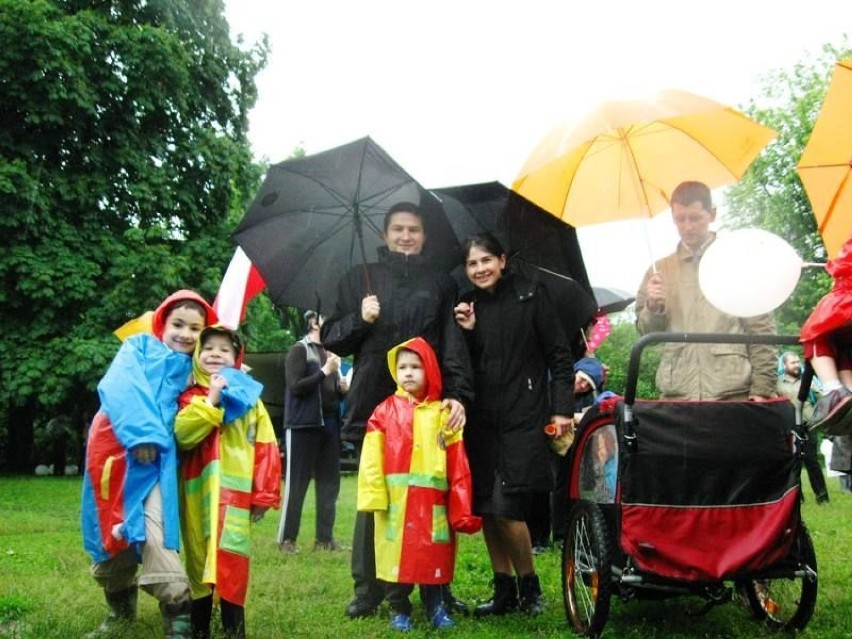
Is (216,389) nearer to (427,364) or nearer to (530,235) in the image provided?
(427,364)

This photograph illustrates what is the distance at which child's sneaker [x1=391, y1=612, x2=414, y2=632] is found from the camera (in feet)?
16.3

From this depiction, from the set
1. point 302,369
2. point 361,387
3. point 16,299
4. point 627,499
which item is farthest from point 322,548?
point 16,299

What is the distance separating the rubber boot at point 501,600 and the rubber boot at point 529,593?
5cm

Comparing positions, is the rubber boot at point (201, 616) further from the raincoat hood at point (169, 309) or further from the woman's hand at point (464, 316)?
the woman's hand at point (464, 316)

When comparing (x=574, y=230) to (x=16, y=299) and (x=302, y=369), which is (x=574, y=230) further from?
(x=16, y=299)

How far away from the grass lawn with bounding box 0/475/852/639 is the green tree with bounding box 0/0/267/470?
402 inches

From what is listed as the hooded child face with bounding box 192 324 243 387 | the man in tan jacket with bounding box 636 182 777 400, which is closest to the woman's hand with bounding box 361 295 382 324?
the hooded child face with bounding box 192 324 243 387

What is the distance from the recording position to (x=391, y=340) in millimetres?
5434

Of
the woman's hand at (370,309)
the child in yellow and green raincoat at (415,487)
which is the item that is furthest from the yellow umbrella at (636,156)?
the child in yellow and green raincoat at (415,487)

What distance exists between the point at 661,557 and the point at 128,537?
229cm

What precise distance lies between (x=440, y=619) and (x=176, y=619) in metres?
1.38

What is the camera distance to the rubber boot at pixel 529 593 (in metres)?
5.32

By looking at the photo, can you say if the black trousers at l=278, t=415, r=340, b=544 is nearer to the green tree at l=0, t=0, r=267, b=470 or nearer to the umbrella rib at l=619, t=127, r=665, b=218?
the umbrella rib at l=619, t=127, r=665, b=218

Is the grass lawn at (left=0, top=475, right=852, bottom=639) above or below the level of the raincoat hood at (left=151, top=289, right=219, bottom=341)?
below
